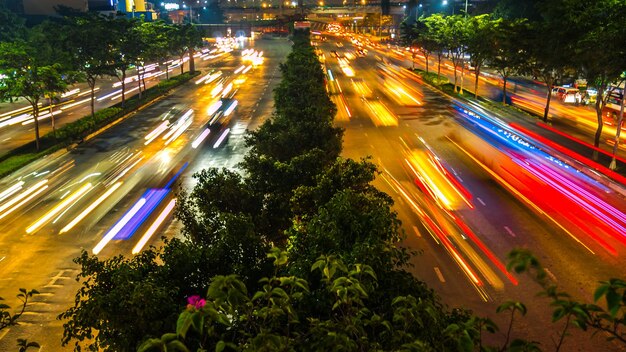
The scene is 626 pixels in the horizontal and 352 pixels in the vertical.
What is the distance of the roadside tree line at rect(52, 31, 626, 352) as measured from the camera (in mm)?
5625

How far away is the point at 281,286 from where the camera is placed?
8719 millimetres

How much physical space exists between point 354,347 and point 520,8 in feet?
306

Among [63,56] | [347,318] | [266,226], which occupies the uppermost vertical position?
[63,56]

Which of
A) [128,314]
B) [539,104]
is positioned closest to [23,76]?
[128,314]

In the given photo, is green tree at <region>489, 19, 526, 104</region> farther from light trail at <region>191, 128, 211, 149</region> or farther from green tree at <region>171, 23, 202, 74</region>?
green tree at <region>171, 23, 202, 74</region>

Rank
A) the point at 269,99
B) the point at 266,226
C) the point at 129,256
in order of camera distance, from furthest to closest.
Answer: the point at 269,99
the point at 129,256
the point at 266,226

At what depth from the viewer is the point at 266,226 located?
43.0 ft

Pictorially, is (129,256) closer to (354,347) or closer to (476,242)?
(476,242)

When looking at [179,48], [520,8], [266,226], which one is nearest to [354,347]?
[266,226]

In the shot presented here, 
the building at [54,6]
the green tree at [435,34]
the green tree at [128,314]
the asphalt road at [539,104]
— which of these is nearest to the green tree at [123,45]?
the building at [54,6]

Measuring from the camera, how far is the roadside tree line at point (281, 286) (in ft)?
18.5

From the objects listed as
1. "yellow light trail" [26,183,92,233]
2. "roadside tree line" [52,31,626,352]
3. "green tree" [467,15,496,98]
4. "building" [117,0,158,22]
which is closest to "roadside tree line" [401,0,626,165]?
"green tree" [467,15,496,98]

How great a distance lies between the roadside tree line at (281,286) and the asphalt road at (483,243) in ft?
22.8

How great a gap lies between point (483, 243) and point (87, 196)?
22124 mm
